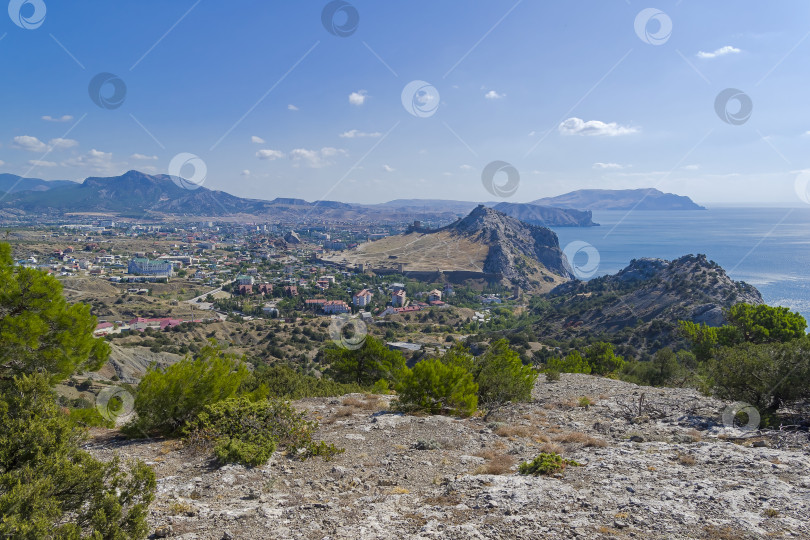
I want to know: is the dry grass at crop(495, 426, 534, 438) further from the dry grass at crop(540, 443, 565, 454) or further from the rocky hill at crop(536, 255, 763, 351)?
the rocky hill at crop(536, 255, 763, 351)

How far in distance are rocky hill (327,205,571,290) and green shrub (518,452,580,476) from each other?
345ft

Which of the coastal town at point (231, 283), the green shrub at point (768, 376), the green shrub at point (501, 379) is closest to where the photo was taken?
the green shrub at point (768, 376)

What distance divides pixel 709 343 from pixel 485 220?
131215 millimetres

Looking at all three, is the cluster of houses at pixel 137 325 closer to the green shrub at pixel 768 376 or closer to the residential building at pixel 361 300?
the residential building at pixel 361 300

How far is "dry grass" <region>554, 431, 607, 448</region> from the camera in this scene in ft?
25.7

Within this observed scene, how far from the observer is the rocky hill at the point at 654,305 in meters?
41.5

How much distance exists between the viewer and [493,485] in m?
5.79

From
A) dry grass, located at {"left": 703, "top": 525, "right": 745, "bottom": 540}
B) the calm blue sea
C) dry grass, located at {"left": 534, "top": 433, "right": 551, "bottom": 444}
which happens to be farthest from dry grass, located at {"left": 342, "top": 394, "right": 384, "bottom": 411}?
the calm blue sea

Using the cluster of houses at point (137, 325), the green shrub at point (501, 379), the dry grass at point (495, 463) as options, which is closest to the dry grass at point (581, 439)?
the dry grass at point (495, 463)

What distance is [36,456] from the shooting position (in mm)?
3607
